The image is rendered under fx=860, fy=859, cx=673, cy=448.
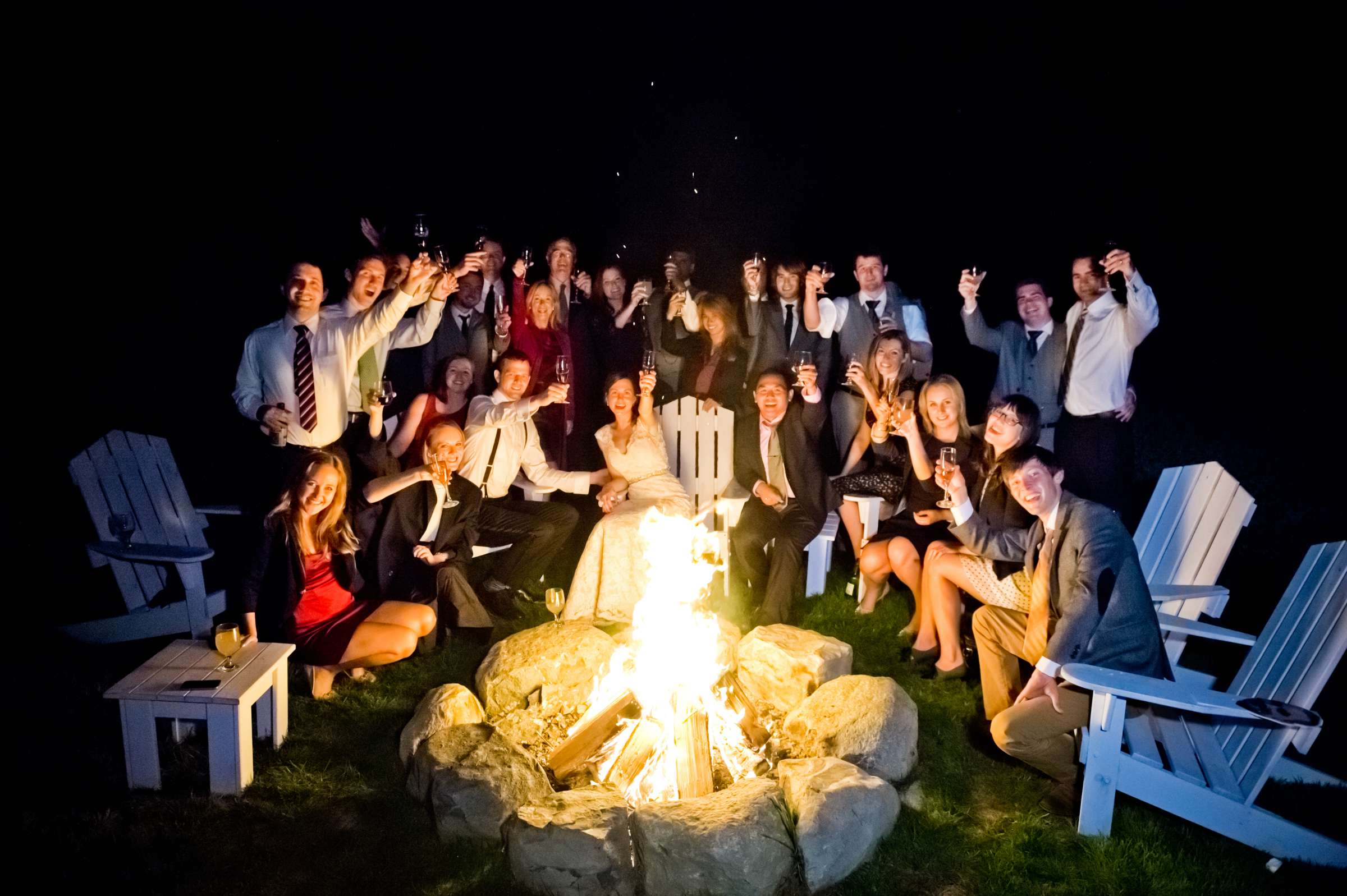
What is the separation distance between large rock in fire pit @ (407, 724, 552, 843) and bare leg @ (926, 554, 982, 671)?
228cm

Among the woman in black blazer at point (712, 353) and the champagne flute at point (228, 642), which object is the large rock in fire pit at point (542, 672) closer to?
the champagne flute at point (228, 642)

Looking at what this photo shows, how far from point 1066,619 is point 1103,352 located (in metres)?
2.20

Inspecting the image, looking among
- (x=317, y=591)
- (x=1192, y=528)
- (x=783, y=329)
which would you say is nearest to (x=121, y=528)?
(x=317, y=591)

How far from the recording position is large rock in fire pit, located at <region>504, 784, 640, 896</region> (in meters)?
2.83

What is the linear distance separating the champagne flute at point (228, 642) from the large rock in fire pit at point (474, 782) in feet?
3.08

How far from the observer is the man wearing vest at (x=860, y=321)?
18.2 feet

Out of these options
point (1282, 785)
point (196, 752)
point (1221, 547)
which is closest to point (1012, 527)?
point (1221, 547)

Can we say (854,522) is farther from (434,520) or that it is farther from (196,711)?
(196,711)

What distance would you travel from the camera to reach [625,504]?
538 centimetres

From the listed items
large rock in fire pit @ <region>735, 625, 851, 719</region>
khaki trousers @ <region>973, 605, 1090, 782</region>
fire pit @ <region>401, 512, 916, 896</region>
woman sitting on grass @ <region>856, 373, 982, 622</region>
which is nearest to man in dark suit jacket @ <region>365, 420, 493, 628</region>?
fire pit @ <region>401, 512, 916, 896</region>

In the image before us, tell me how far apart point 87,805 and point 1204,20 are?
7297 mm

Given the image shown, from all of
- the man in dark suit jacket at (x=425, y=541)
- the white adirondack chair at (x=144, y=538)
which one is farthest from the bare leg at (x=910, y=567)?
the white adirondack chair at (x=144, y=538)

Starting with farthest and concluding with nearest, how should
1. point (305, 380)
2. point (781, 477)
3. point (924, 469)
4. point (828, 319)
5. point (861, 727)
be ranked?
point (828, 319) < point (781, 477) < point (924, 469) < point (305, 380) < point (861, 727)

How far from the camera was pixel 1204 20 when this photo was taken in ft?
17.9
